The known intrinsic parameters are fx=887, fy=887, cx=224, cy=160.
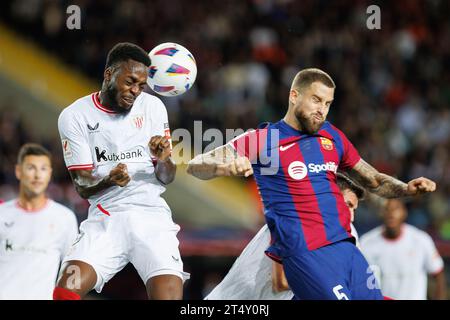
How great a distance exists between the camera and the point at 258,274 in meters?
6.76

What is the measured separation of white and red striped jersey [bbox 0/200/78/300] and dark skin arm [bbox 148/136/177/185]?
1.87 meters

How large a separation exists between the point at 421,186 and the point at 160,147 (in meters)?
1.80

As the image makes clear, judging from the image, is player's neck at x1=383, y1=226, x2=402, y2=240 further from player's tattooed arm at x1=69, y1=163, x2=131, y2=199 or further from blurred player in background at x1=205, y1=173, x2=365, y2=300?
player's tattooed arm at x1=69, y1=163, x2=131, y2=199

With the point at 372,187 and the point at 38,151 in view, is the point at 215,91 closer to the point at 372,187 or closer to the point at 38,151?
the point at 38,151

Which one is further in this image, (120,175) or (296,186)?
(296,186)

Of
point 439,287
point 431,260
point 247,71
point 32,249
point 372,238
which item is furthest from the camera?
point 247,71

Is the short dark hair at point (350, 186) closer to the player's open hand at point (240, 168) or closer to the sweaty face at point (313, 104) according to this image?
the sweaty face at point (313, 104)

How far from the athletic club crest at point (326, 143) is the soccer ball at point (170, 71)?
42.6 inches

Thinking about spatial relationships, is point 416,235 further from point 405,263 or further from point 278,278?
point 278,278

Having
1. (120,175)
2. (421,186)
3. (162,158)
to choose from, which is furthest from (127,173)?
(421,186)

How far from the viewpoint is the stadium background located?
12.6m

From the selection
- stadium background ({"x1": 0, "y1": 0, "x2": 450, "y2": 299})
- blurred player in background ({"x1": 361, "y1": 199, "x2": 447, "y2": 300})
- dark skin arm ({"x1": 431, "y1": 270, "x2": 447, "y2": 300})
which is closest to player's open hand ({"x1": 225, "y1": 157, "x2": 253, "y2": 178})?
blurred player in background ({"x1": 361, "y1": 199, "x2": 447, "y2": 300})

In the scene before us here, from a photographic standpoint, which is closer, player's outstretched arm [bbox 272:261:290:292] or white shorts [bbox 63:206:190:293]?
white shorts [bbox 63:206:190:293]
